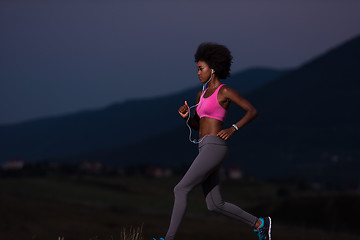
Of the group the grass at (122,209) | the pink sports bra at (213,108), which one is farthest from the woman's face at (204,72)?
the grass at (122,209)

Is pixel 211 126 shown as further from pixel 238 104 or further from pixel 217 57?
pixel 217 57

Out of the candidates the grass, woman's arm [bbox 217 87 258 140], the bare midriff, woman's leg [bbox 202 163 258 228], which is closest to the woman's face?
woman's arm [bbox 217 87 258 140]

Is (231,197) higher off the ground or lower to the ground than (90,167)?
lower

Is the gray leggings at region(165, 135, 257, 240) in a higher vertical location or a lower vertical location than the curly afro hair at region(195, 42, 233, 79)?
lower

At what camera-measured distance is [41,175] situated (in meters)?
141

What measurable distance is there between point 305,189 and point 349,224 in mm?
62331

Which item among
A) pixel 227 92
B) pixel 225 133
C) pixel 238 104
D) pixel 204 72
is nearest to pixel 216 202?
pixel 225 133

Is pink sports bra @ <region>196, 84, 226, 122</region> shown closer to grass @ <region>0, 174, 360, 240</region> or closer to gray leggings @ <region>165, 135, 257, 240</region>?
gray leggings @ <region>165, 135, 257, 240</region>

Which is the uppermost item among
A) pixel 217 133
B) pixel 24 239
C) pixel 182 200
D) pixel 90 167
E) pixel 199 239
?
pixel 90 167

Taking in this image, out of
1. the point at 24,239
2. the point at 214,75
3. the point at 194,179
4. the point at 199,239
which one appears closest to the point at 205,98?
the point at 214,75

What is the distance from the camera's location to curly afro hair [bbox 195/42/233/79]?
8.06 m

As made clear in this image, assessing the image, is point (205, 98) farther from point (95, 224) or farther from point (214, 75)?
point (95, 224)

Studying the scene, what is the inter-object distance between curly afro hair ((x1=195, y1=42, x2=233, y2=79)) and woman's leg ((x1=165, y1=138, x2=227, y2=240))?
1.19 metres

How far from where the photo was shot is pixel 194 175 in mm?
7602
